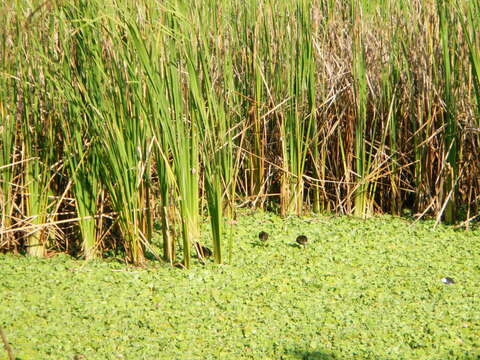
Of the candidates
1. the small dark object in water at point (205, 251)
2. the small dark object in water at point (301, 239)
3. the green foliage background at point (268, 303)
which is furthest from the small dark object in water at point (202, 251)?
the small dark object in water at point (301, 239)

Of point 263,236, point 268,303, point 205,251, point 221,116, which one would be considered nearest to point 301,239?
point 263,236

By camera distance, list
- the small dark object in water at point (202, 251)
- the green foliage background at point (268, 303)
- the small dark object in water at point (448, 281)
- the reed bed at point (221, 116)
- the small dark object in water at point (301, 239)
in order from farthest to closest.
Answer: the small dark object in water at point (301, 239) → the small dark object in water at point (202, 251) → the small dark object in water at point (448, 281) → the reed bed at point (221, 116) → the green foliage background at point (268, 303)

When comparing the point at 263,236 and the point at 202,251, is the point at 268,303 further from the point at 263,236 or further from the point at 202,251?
the point at 263,236

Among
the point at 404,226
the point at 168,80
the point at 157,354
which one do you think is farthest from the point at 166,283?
the point at 404,226

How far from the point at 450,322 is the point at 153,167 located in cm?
200

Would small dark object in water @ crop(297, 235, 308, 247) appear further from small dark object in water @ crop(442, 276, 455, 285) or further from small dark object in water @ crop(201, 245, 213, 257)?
small dark object in water @ crop(442, 276, 455, 285)

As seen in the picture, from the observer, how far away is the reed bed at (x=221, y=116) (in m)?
3.85

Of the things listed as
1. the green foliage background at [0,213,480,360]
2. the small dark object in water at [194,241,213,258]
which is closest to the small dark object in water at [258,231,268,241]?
the green foliage background at [0,213,480,360]

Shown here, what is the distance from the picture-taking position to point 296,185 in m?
4.92

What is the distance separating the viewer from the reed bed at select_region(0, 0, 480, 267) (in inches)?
151

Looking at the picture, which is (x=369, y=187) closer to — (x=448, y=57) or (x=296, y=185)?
(x=296, y=185)

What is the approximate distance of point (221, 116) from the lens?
4.04m

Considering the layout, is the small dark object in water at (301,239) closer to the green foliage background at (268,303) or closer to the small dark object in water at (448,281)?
the green foliage background at (268,303)

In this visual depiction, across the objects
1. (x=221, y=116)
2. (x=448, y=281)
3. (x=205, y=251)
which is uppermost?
(x=221, y=116)
